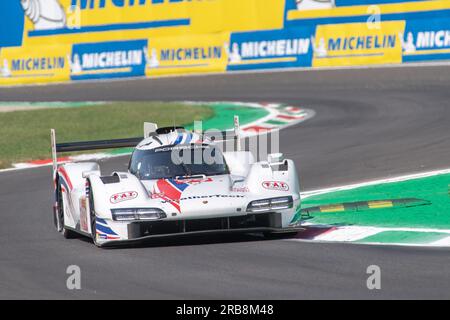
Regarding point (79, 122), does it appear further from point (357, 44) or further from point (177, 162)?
point (177, 162)

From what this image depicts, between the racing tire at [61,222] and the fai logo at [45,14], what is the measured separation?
2035cm

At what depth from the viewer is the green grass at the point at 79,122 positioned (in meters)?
21.0

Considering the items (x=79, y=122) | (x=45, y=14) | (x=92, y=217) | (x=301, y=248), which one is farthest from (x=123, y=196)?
(x=45, y=14)

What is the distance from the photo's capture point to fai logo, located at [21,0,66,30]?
32500mm

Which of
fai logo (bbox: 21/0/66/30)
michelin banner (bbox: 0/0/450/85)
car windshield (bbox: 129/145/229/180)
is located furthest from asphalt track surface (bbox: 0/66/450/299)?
fai logo (bbox: 21/0/66/30)

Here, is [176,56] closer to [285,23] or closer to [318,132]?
[285,23]

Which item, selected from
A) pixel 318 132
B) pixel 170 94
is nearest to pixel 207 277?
pixel 318 132

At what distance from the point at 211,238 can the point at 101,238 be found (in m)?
1.19

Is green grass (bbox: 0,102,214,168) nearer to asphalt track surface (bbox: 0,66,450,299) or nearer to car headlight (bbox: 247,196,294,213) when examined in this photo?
asphalt track surface (bbox: 0,66,450,299)

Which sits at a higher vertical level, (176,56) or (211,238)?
(176,56)

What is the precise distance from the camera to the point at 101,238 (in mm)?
10688

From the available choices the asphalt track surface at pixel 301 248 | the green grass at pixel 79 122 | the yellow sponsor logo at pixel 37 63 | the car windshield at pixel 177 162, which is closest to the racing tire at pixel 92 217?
the asphalt track surface at pixel 301 248

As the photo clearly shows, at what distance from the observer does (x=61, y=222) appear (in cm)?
1242
